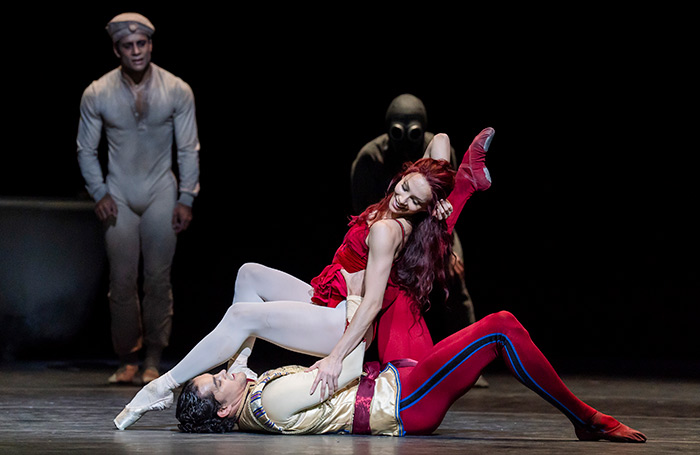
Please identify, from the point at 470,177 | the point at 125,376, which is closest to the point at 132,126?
the point at 125,376

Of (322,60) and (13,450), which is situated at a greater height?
(322,60)

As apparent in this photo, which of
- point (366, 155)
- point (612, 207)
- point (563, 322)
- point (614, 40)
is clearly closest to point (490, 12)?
point (614, 40)

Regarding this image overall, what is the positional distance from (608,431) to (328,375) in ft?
2.62

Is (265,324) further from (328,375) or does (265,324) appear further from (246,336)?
(328,375)

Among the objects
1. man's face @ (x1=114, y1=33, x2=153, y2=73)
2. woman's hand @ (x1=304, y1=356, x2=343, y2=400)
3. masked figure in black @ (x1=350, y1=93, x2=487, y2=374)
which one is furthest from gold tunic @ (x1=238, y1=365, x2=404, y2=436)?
man's face @ (x1=114, y1=33, x2=153, y2=73)

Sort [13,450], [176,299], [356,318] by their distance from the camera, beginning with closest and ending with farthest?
[13,450], [356,318], [176,299]

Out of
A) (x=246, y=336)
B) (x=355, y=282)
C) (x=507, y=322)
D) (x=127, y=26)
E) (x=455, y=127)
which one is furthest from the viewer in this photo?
(x=455, y=127)

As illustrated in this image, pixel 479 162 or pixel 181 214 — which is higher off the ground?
pixel 479 162

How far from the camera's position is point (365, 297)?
3.17m

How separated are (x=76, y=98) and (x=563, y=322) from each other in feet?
11.1

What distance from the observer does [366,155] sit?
16.7 ft

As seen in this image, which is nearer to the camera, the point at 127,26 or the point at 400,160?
the point at 127,26

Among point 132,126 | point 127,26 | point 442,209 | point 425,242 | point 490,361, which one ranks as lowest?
point 490,361

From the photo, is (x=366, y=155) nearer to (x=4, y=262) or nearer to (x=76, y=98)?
(x=4, y=262)
